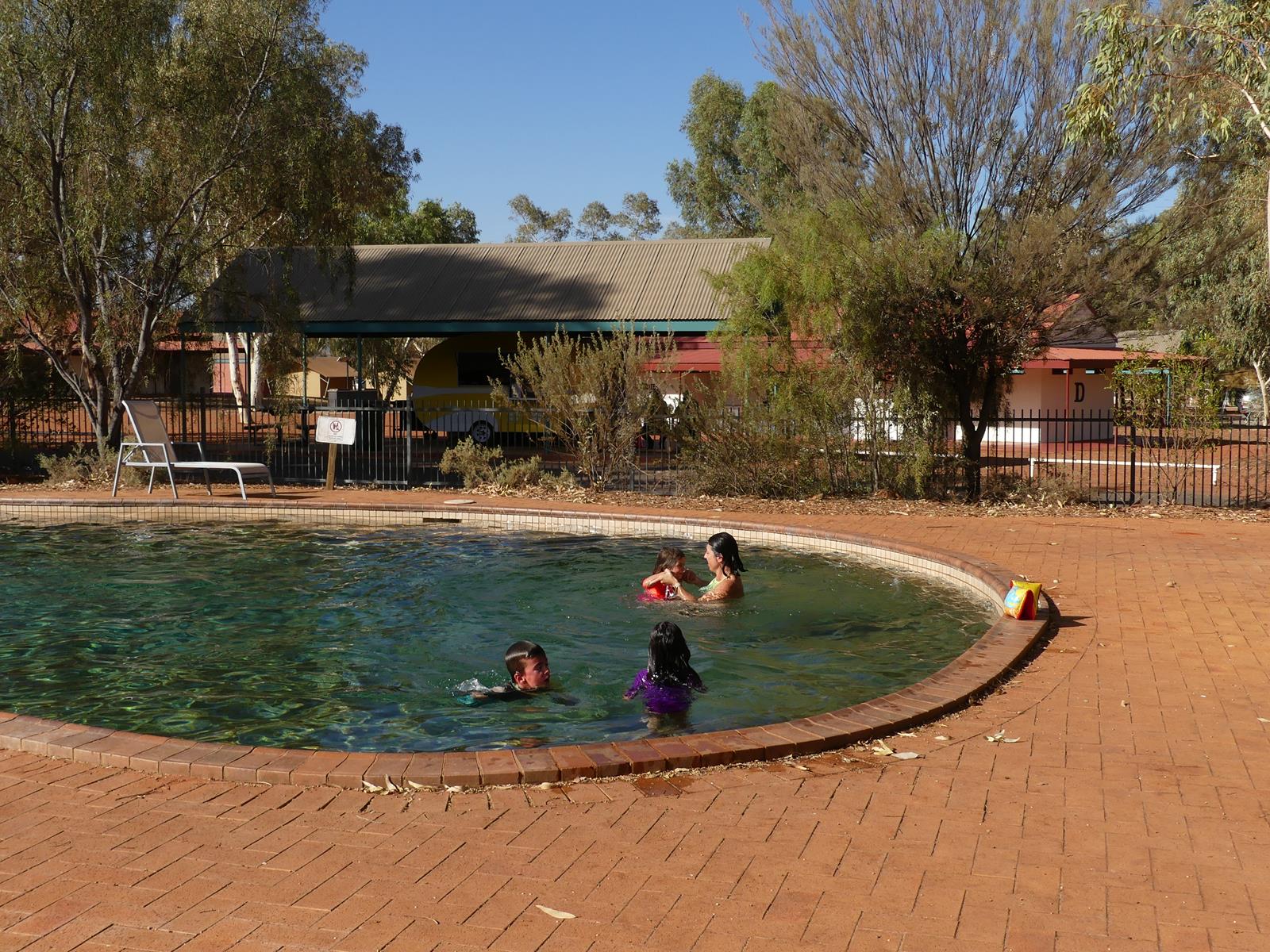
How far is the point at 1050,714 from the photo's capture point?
5.72 meters

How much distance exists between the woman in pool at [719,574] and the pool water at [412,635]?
0.14 metres

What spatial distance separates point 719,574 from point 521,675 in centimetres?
281

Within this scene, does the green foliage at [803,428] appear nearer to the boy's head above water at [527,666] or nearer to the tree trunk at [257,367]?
the boy's head above water at [527,666]

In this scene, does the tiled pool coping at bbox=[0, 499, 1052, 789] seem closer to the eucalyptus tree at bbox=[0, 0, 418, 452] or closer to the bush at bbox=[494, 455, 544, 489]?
the bush at bbox=[494, 455, 544, 489]

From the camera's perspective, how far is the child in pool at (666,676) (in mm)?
6695

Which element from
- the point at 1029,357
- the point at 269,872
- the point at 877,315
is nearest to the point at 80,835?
the point at 269,872

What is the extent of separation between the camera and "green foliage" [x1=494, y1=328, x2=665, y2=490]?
50.2 feet

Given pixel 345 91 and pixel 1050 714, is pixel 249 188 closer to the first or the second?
pixel 345 91

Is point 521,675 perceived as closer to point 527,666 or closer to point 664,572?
point 527,666

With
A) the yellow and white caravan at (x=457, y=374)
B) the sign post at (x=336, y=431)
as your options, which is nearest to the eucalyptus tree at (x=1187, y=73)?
the sign post at (x=336, y=431)

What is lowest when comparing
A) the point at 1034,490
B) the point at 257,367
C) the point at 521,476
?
the point at 1034,490

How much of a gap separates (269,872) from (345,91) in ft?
76.9

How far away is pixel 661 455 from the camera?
20.0 m

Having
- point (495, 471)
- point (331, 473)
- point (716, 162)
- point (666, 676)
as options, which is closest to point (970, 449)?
point (495, 471)
